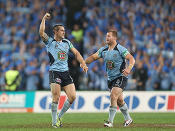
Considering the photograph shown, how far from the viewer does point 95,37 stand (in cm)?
2625

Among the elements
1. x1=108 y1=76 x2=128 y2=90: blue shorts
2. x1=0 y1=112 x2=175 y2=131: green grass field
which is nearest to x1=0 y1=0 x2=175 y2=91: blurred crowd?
x1=0 y1=112 x2=175 y2=131: green grass field

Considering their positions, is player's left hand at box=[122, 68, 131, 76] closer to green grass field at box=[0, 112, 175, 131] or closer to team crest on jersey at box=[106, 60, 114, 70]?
team crest on jersey at box=[106, 60, 114, 70]

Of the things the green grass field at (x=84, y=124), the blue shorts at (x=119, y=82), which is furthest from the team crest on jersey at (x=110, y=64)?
the green grass field at (x=84, y=124)

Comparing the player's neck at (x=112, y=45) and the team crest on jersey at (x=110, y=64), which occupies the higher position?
the player's neck at (x=112, y=45)

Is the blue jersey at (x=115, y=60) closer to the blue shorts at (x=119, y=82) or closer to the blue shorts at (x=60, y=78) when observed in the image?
the blue shorts at (x=119, y=82)

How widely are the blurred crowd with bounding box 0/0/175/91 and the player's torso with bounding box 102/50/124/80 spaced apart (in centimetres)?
1049

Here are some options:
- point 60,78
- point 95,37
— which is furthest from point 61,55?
point 95,37

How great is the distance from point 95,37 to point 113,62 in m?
13.9

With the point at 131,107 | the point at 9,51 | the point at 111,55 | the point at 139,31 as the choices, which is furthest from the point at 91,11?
the point at 111,55

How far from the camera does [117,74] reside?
12477 mm

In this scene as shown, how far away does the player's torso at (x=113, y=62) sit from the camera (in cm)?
1238

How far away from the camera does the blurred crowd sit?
77.0ft

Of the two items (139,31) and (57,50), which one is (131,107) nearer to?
(139,31)

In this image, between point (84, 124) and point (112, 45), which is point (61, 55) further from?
point (84, 124)
